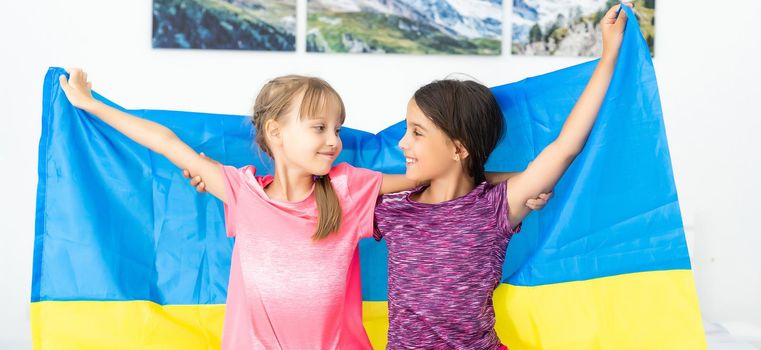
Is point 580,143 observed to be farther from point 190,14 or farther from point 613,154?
A: point 190,14

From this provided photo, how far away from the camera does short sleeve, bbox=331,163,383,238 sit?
1685mm

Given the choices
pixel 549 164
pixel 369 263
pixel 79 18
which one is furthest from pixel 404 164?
pixel 79 18

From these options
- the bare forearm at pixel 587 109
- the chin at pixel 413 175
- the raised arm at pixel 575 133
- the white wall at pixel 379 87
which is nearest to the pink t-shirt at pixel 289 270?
the chin at pixel 413 175

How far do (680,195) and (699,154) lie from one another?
0.17m

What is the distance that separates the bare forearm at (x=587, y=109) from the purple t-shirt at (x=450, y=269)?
0.56ft

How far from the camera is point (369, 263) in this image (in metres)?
1.93

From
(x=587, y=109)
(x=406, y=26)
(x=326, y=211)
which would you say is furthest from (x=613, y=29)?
(x=406, y=26)

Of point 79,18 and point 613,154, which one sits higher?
point 79,18

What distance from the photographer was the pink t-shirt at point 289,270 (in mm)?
1646

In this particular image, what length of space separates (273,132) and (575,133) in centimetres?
65

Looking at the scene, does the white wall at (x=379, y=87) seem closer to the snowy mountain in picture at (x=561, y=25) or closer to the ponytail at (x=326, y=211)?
the snowy mountain in picture at (x=561, y=25)

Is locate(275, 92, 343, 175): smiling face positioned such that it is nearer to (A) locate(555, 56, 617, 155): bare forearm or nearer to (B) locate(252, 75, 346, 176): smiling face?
(B) locate(252, 75, 346, 176): smiling face

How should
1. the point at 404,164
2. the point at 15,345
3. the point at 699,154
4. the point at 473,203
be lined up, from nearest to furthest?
the point at 473,203
the point at 404,164
the point at 15,345
the point at 699,154

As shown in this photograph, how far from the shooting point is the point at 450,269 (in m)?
1.60
